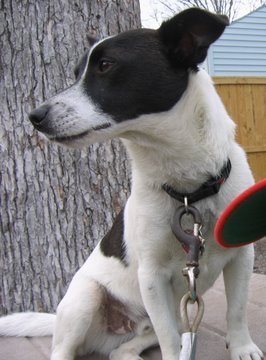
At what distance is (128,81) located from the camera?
1.92 m

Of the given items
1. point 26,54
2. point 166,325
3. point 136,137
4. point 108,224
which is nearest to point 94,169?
point 108,224

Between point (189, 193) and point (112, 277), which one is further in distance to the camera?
point (112, 277)

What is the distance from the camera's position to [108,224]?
9.99 feet

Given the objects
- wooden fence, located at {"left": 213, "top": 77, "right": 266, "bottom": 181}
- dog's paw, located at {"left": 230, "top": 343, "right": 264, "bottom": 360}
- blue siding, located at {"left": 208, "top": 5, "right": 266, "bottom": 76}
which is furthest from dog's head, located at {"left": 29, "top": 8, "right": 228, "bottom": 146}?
blue siding, located at {"left": 208, "top": 5, "right": 266, "bottom": 76}

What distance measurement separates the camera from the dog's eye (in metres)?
1.95

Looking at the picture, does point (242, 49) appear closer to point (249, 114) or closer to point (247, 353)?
point (249, 114)

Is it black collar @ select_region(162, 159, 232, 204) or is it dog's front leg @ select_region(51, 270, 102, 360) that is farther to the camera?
dog's front leg @ select_region(51, 270, 102, 360)

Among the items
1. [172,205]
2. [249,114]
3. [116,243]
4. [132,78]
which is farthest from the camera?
[249,114]

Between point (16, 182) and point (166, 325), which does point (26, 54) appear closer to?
point (16, 182)

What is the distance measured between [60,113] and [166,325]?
3.16ft

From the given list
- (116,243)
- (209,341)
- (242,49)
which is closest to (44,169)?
(116,243)

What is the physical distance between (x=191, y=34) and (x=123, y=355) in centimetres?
149

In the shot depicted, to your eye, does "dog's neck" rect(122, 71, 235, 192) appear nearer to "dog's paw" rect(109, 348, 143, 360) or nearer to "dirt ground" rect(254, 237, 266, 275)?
"dog's paw" rect(109, 348, 143, 360)

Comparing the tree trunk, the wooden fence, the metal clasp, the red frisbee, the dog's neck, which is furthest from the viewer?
the wooden fence
